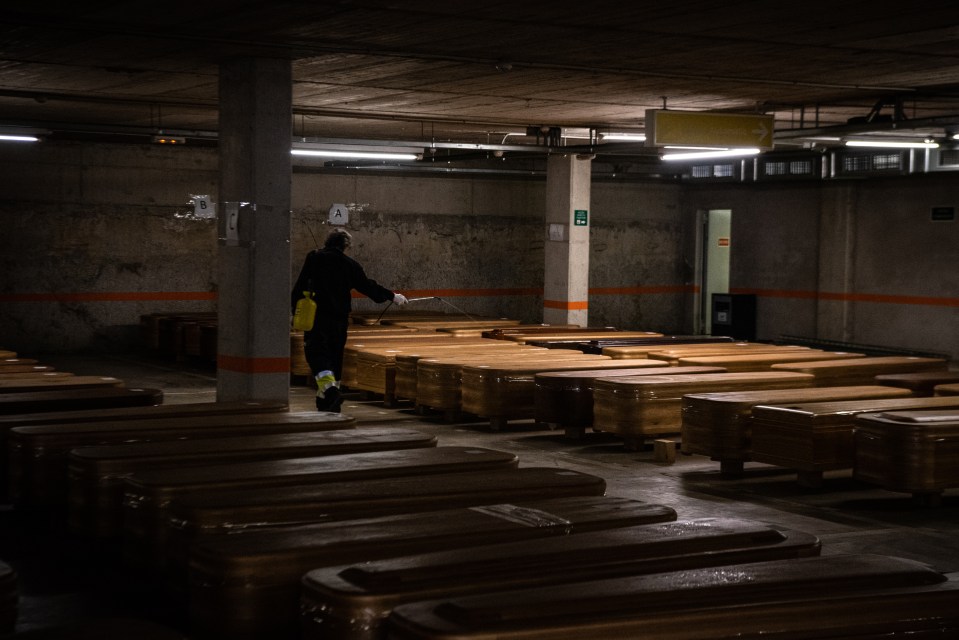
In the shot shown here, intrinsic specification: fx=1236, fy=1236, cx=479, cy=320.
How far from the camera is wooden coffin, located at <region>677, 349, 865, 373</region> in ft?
44.9

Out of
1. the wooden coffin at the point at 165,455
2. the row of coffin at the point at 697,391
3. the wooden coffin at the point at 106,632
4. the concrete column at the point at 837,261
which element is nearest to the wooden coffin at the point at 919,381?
the row of coffin at the point at 697,391

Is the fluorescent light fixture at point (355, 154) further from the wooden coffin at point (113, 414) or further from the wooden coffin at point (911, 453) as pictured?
the wooden coffin at point (911, 453)

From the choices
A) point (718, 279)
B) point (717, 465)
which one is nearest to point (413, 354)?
point (717, 465)

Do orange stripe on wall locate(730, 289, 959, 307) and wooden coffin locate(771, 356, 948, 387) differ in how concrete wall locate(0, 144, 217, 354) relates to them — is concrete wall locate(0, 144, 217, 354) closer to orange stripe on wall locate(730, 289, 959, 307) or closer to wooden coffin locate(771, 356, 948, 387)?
orange stripe on wall locate(730, 289, 959, 307)

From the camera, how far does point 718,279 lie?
88.8ft

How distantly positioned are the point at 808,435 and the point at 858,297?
13.7 m

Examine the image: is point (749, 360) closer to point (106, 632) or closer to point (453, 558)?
point (453, 558)

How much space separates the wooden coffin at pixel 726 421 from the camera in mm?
10417

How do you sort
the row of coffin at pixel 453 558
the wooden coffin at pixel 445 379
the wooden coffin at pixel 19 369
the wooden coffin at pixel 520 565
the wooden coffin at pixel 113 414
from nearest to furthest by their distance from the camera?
the row of coffin at pixel 453 558, the wooden coffin at pixel 520 565, the wooden coffin at pixel 113 414, the wooden coffin at pixel 19 369, the wooden coffin at pixel 445 379

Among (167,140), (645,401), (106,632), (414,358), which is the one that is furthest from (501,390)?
(167,140)

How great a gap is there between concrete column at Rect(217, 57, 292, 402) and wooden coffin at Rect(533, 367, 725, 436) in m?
2.60

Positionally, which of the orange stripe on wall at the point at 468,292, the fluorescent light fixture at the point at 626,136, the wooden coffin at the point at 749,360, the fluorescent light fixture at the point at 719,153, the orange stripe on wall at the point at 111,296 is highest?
the fluorescent light fixture at the point at 626,136

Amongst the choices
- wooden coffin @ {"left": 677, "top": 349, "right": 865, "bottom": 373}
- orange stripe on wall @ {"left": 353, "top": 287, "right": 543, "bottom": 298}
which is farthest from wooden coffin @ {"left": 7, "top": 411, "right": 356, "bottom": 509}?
orange stripe on wall @ {"left": 353, "top": 287, "right": 543, "bottom": 298}

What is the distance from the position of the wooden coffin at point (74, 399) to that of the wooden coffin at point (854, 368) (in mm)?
6887
